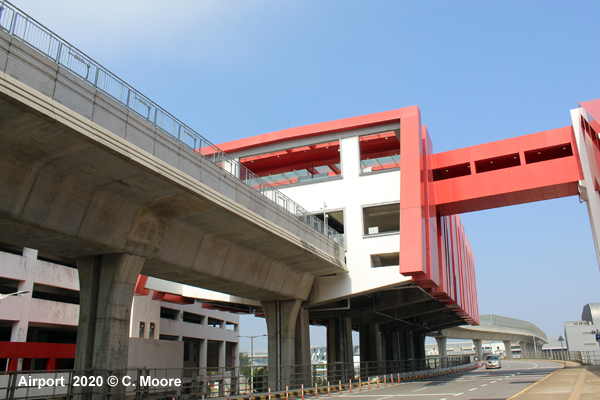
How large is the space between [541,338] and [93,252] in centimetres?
13112

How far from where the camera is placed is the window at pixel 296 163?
115 ft

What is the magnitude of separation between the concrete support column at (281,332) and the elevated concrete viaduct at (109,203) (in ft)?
20.0

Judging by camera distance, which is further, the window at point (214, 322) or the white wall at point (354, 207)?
the window at point (214, 322)

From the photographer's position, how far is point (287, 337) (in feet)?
98.9

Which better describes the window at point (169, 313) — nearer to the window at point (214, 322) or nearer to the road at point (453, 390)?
the window at point (214, 322)

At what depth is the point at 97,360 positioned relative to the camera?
16.6m

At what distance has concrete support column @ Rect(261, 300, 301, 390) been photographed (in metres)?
29.7

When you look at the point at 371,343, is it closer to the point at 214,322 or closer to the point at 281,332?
the point at 281,332

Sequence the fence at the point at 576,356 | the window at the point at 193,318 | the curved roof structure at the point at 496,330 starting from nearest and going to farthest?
the fence at the point at 576,356 < the window at the point at 193,318 < the curved roof structure at the point at 496,330

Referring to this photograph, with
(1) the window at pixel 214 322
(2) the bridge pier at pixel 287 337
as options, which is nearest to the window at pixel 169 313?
(1) the window at pixel 214 322

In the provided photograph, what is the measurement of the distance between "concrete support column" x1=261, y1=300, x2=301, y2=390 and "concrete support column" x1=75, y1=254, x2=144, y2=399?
13522 mm

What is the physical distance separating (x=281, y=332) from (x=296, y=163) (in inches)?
532

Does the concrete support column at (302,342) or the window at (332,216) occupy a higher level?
the window at (332,216)

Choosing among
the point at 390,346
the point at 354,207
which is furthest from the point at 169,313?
the point at 354,207
